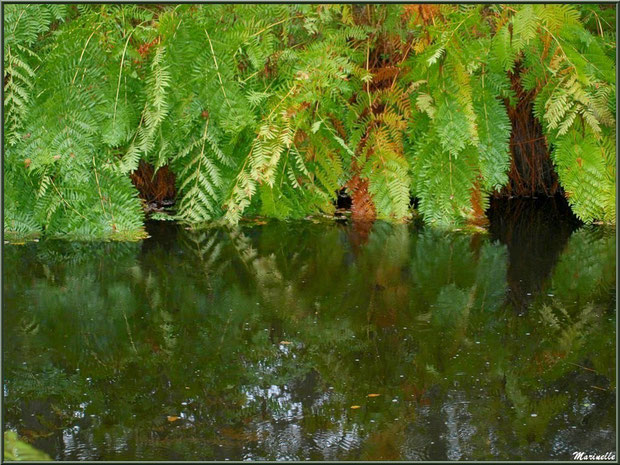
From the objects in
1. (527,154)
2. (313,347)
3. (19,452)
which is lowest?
(19,452)

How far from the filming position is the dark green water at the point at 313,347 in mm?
2311

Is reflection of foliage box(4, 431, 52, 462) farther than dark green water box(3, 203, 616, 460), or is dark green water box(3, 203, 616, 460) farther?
dark green water box(3, 203, 616, 460)

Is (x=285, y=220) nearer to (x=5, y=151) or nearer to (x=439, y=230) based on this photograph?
(x=439, y=230)

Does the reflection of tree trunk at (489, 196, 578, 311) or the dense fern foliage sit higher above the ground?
the dense fern foliage

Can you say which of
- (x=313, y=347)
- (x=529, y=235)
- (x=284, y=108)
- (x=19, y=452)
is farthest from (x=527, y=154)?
(x=19, y=452)

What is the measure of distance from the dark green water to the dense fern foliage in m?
0.39

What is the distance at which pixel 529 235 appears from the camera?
4.59 meters

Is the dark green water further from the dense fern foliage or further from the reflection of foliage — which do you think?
the dense fern foliage

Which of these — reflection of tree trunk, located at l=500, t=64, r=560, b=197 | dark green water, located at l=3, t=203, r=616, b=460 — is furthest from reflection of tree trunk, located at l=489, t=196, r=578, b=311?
reflection of tree trunk, located at l=500, t=64, r=560, b=197

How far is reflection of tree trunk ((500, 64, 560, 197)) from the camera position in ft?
17.7

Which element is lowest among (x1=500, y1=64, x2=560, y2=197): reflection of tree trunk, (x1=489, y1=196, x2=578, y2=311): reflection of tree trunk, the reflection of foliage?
the reflection of foliage

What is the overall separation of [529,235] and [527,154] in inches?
44.4

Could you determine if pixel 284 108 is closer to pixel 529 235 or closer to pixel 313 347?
pixel 529 235

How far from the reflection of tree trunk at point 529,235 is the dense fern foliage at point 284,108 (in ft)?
0.67
